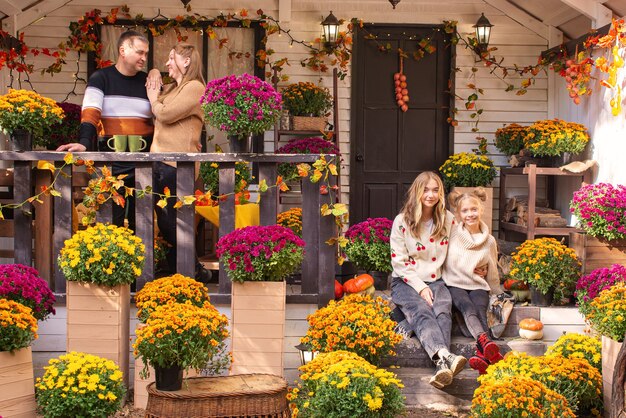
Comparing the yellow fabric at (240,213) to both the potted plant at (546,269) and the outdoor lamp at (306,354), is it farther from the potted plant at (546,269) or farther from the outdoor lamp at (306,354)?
the potted plant at (546,269)

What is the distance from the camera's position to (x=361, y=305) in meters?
5.40

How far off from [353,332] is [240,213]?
1.57 m

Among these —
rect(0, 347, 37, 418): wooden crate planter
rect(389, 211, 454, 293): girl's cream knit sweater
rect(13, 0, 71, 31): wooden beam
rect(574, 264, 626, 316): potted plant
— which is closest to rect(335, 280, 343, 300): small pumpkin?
rect(389, 211, 454, 293): girl's cream knit sweater

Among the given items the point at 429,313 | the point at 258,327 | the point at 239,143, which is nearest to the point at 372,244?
the point at 429,313

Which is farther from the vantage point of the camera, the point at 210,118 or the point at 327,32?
the point at 327,32

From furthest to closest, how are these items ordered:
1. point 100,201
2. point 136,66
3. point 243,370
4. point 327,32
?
1. point 327,32
2. point 136,66
3. point 100,201
4. point 243,370

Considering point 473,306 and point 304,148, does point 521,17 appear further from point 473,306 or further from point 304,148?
point 473,306

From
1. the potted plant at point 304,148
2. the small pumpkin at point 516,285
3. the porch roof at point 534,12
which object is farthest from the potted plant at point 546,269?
the porch roof at point 534,12

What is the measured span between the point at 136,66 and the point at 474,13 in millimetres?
4673

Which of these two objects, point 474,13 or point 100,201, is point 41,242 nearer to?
point 100,201

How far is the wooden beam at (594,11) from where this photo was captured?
7.99 m

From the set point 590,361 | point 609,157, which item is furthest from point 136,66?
point 609,157

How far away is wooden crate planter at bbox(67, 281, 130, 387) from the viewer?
530cm

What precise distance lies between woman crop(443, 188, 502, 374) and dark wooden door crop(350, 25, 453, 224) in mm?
3385
